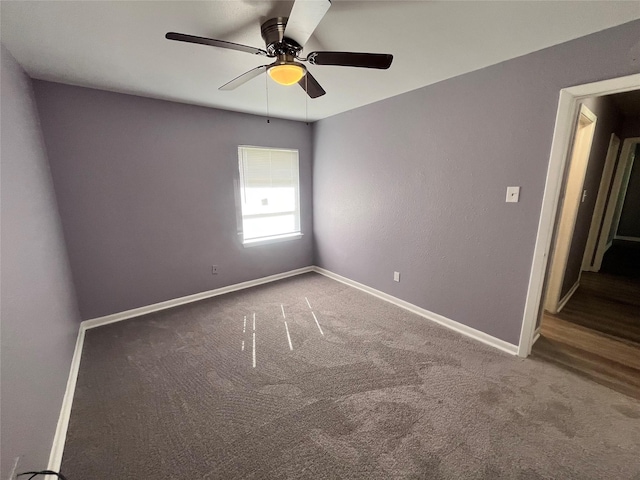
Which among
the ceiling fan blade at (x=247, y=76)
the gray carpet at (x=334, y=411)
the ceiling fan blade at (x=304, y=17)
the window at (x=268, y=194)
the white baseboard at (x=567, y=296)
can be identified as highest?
the ceiling fan blade at (x=304, y=17)

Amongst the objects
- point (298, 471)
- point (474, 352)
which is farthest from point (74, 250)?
point (474, 352)

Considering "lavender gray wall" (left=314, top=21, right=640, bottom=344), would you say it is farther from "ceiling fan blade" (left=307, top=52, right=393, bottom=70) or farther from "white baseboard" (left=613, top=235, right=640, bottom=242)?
"white baseboard" (left=613, top=235, right=640, bottom=242)

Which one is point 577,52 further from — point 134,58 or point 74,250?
point 74,250

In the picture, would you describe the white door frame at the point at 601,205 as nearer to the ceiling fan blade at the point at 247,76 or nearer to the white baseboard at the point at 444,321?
the white baseboard at the point at 444,321

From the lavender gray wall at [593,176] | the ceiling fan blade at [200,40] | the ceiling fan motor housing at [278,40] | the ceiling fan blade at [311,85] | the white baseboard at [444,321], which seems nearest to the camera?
the ceiling fan blade at [200,40]

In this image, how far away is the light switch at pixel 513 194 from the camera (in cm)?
210

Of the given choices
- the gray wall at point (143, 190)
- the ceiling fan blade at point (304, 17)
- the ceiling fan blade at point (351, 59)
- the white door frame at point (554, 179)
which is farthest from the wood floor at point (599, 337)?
the gray wall at point (143, 190)

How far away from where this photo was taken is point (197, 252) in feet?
10.9

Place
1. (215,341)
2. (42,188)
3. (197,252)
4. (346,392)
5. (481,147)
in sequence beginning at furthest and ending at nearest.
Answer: (197,252)
(215,341)
(481,147)
(42,188)
(346,392)

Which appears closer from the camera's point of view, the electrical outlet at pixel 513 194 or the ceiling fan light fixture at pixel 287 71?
the ceiling fan light fixture at pixel 287 71

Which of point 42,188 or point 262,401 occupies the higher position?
point 42,188

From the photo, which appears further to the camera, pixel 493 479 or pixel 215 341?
pixel 215 341

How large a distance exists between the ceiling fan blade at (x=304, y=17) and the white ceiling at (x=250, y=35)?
0.15 m

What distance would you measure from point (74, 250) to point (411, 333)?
11.1ft
